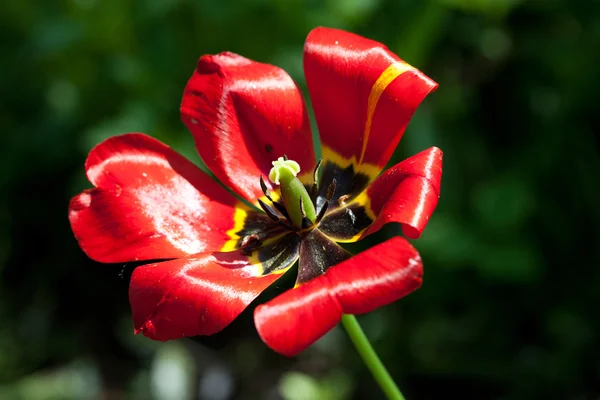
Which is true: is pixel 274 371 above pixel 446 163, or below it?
below

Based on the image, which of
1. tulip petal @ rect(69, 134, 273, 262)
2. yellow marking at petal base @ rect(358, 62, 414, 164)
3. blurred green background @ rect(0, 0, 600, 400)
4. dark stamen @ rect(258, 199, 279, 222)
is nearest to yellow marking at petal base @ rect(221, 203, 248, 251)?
tulip petal @ rect(69, 134, 273, 262)

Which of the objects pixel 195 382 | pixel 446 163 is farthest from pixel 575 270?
pixel 195 382

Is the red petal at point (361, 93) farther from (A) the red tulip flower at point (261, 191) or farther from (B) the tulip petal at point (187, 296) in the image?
(B) the tulip petal at point (187, 296)

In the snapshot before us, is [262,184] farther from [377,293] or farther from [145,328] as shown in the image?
[377,293]

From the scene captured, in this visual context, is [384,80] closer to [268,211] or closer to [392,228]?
[268,211]

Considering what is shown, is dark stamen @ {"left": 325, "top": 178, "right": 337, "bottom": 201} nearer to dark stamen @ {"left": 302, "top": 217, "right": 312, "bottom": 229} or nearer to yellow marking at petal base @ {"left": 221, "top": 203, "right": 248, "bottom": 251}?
dark stamen @ {"left": 302, "top": 217, "right": 312, "bottom": 229}

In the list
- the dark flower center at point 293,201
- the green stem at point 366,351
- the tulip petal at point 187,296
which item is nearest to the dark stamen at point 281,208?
the dark flower center at point 293,201
